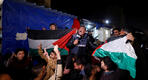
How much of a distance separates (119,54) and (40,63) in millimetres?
2844

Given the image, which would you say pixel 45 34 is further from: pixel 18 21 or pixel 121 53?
pixel 121 53

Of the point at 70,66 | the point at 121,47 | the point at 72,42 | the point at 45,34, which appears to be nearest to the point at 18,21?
the point at 45,34

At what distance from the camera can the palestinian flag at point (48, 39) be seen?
351 centimetres

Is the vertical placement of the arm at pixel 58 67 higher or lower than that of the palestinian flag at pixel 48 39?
lower

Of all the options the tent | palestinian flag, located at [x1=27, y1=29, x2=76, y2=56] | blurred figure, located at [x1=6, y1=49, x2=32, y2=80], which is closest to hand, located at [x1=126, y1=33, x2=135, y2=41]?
palestinian flag, located at [x1=27, y1=29, x2=76, y2=56]

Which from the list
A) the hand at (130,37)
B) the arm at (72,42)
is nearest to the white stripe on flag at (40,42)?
the arm at (72,42)

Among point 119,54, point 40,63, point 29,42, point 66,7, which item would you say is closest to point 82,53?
point 119,54

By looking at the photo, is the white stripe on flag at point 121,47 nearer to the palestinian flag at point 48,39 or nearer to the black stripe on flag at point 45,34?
the palestinian flag at point 48,39

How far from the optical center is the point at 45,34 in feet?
12.2

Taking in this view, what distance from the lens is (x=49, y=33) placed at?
3750 mm

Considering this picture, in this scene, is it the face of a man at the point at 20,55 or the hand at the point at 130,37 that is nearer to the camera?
the hand at the point at 130,37

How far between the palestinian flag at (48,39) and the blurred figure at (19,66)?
515 mm

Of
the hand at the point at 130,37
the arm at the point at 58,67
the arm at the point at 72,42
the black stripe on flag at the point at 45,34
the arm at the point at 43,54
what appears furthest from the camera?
the arm at the point at 72,42

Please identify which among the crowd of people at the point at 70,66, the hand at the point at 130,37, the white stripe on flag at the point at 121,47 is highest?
the hand at the point at 130,37
